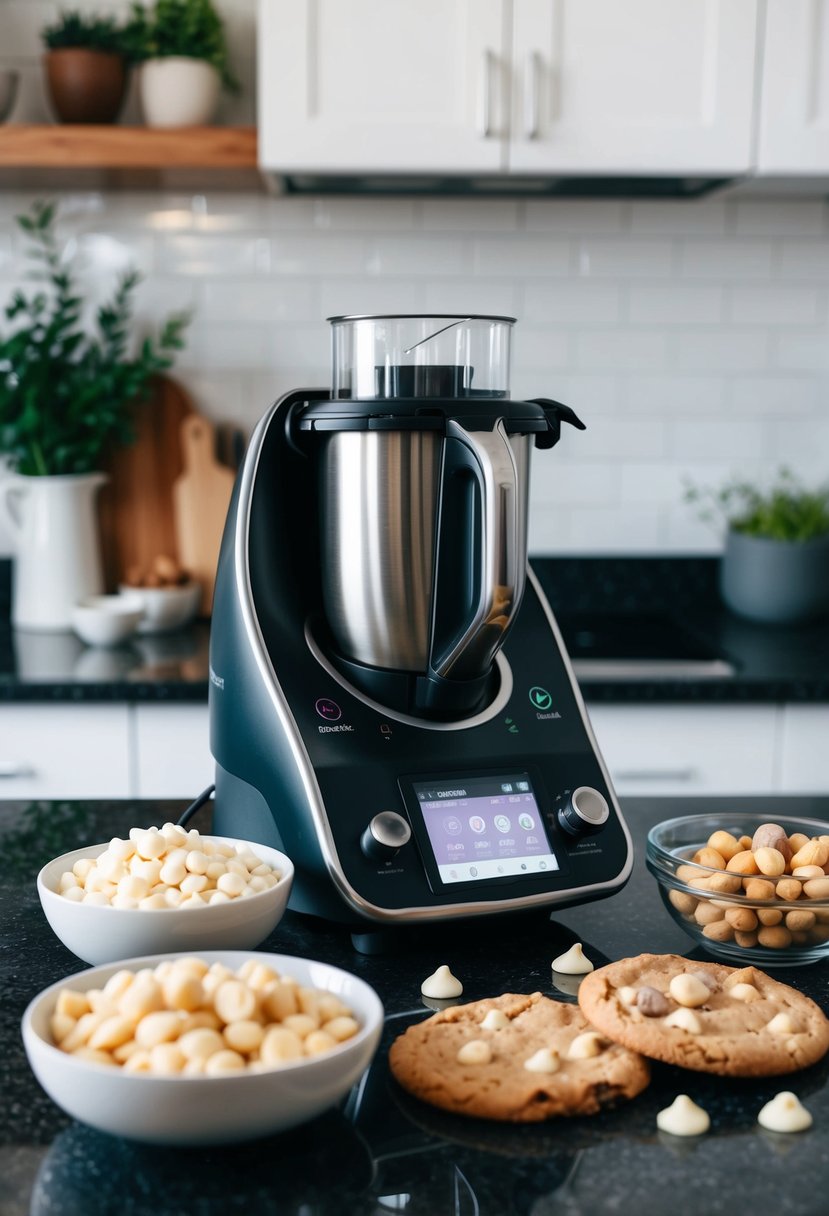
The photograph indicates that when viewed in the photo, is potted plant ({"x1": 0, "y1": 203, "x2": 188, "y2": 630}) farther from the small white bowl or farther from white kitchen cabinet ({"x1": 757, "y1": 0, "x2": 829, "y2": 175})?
white kitchen cabinet ({"x1": 757, "y1": 0, "x2": 829, "y2": 175})

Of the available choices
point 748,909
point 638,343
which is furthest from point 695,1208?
point 638,343

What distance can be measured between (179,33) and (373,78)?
1.44 feet

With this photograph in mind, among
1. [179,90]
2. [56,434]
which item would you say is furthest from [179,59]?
[56,434]

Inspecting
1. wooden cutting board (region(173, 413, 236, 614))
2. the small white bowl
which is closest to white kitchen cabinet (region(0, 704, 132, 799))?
the small white bowl

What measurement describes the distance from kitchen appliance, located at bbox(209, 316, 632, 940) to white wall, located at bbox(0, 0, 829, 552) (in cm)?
157

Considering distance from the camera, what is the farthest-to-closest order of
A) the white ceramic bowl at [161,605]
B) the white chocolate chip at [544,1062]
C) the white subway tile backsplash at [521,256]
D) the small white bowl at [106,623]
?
the white subway tile backsplash at [521,256] < the white ceramic bowl at [161,605] < the small white bowl at [106,623] < the white chocolate chip at [544,1062]

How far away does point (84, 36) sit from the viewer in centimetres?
233

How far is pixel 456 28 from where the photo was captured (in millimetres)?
2127

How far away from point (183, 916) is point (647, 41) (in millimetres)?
1839

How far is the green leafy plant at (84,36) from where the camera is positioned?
7.64ft

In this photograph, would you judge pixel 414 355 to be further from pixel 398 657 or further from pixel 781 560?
pixel 781 560

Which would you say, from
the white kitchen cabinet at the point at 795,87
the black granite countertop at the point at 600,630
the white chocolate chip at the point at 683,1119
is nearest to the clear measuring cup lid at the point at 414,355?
the white chocolate chip at the point at 683,1119

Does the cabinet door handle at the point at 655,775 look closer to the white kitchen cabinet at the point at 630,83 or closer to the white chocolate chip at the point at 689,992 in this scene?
the white kitchen cabinet at the point at 630,83

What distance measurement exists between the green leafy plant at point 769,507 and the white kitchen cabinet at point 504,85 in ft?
2.20
